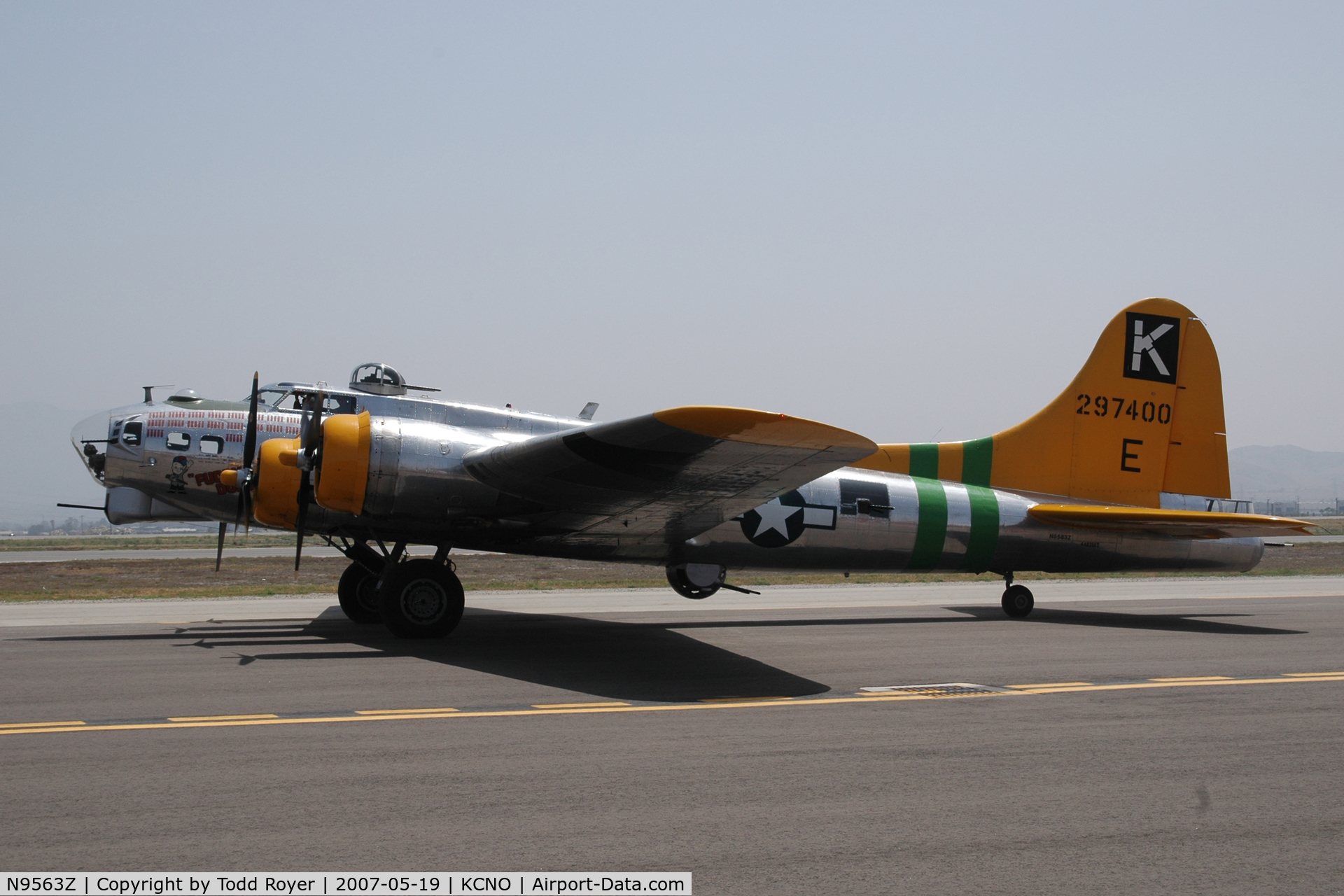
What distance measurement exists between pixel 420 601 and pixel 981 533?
30.3 ft

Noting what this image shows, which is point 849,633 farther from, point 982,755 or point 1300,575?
point 1300,575

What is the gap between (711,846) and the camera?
4.96 m

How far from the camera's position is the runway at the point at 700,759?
4797 mm

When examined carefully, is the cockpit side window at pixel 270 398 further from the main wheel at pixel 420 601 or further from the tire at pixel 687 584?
the tire at pixel 687 584

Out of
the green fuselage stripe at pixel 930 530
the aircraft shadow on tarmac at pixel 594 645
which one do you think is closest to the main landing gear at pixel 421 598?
the aircraft shadow on tarmac at pixel 594 645

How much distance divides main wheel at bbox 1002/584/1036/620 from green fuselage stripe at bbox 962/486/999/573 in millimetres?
994

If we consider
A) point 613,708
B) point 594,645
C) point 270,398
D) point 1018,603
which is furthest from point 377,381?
point 1018,603

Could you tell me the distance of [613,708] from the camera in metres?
8.71

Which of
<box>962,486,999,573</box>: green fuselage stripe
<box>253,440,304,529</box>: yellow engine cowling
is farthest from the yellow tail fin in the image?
<box>253,440,304,529</box>: yellow engine cowling

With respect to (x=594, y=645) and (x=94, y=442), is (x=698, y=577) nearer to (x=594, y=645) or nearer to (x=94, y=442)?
(x=594, y=645)

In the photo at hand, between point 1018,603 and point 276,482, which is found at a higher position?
point 276,482
